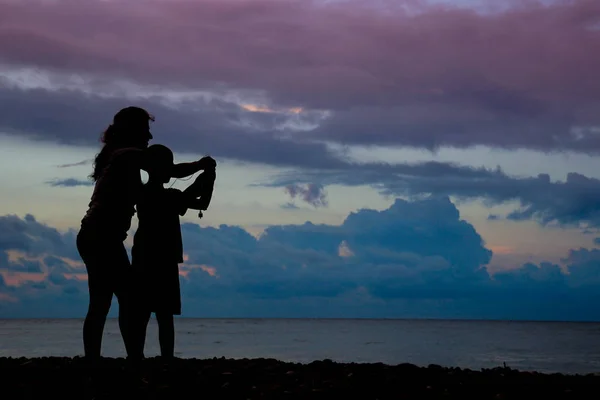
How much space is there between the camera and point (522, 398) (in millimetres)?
6906

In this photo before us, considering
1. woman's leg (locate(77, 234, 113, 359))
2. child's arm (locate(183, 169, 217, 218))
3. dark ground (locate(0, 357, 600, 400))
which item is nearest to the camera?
dark ground (locate(0, 357, 600, 400))

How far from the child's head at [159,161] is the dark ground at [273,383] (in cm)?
223

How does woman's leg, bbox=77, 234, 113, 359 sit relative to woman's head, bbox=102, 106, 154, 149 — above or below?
below

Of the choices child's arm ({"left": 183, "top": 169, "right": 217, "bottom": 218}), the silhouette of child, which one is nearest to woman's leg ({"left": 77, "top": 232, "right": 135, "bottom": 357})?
the silhouette of child

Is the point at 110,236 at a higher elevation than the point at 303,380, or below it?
higher

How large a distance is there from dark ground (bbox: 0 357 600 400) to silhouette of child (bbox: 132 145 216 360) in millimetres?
660

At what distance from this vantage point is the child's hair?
334 inches

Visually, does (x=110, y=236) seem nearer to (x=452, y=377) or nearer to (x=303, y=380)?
(x=303, y=380)

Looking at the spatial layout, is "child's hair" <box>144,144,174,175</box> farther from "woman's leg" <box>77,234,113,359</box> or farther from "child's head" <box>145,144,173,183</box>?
"woman's leg" <box>77,234,113,359</box>

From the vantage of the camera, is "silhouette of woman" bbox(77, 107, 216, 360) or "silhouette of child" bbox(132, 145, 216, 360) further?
"silhouette of child" bbox(132, 145, 216, 360)

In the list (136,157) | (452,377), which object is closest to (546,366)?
(452,377)

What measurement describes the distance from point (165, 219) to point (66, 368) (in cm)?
205

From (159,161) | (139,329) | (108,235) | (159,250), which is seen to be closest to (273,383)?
(139,329)

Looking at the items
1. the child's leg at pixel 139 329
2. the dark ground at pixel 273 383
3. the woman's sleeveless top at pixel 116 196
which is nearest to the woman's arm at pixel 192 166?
the woman's sleeveless top at pixel 116 196
